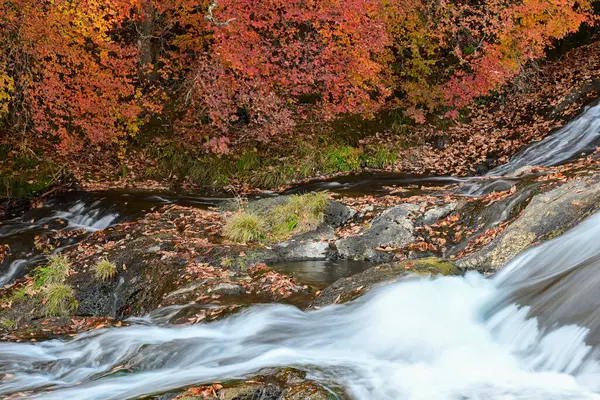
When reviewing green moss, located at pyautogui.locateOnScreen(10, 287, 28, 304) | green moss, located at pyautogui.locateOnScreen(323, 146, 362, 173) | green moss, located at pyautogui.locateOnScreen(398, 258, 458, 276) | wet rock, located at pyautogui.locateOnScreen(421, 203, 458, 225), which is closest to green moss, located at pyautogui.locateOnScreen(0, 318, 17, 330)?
green moss, located at pyautogui.locateOnScreen(10, 287, 28, 304)

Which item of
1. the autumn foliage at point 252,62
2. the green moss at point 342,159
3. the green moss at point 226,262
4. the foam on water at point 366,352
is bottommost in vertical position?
the foam on water at point 366,352

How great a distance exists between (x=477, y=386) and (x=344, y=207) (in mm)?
6186

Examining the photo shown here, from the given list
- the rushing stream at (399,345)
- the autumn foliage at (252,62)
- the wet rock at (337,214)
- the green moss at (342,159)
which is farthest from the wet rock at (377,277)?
the autumn foliage at (252,62)

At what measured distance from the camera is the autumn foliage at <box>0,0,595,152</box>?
1579cm

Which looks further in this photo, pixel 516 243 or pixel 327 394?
pixel 516 243

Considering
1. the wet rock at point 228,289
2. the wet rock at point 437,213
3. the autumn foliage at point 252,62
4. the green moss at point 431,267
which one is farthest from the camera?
the autumn foliage at point 252,62

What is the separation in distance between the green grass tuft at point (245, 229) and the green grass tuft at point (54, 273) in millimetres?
2769

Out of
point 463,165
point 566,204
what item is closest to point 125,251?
point 566,204

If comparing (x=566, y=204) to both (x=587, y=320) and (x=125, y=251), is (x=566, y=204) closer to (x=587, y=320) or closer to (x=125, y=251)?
(x=587, y=320)

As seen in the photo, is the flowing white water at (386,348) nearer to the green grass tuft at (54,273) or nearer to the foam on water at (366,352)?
the foam on water at (366,352)

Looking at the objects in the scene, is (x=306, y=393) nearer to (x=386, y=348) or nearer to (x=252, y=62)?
(x=386, y=348)

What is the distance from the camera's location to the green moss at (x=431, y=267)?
7.23m

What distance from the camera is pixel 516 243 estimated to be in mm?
7664

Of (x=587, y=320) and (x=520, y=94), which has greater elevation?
(x=520, y=94)
